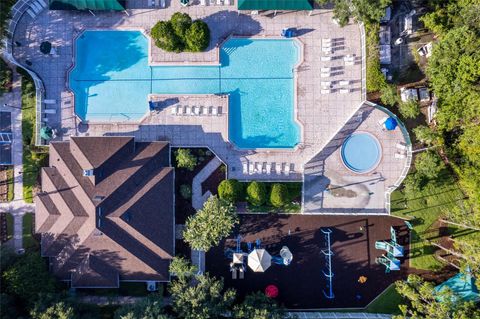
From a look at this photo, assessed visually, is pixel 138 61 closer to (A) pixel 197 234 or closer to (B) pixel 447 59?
(A) pixel 197 234

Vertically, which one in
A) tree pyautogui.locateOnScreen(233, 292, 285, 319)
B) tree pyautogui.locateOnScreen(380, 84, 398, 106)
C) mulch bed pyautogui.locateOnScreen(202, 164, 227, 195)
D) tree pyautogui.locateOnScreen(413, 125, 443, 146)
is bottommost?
tree pyautogui.locateOnScreen(233, 292, 285, 319)

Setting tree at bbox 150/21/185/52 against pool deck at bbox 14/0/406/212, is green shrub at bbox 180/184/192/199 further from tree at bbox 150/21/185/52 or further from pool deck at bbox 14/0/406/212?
tree at bbox 150/21/185/52

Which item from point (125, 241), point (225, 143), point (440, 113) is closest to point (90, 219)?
point (125, 241)

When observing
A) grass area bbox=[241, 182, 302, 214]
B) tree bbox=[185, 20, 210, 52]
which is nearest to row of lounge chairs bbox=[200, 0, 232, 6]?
tree bbox=[185, 20, 210, 52]

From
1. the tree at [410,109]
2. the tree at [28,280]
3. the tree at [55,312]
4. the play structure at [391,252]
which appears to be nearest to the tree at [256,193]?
the play structure at [391,252]

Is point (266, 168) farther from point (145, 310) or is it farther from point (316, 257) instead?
point (145, 310)

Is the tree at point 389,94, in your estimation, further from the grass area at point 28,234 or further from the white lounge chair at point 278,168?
the grass area at point 28,234

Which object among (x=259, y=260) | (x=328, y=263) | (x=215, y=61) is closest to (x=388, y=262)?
(x=328, y=263)
